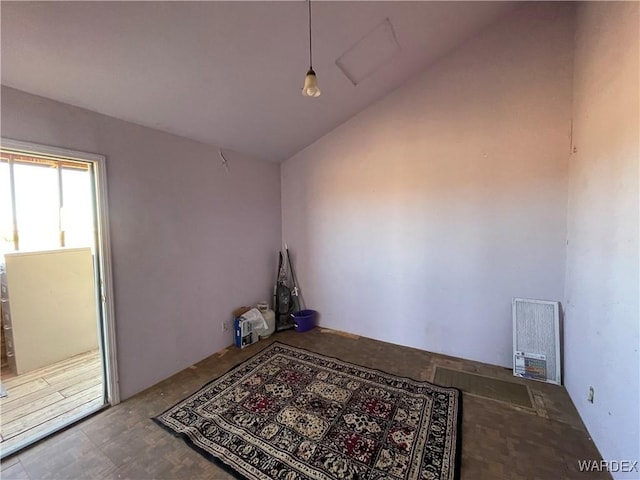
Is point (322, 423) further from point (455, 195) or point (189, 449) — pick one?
point (455, 195)

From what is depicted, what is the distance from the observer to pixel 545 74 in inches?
97.0

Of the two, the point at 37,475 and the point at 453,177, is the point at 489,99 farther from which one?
the point at 37,475

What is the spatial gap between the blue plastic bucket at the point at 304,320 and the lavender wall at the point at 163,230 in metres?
0.71

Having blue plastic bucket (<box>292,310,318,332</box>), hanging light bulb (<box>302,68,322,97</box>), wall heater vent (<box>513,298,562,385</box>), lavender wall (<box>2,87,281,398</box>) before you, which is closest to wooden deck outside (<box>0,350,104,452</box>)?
lavender wall (<box>2,87,281,398</box>)

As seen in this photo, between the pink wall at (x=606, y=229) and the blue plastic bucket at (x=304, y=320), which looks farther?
the blue plastic bucket at (x=304, y=320)

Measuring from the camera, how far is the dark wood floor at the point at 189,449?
1.61 m

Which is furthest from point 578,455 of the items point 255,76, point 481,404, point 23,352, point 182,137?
point 23,352

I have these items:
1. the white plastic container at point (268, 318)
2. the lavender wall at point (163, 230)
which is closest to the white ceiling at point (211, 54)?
the lavender wall at point (163, 230)

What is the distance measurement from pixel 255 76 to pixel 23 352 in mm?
3509

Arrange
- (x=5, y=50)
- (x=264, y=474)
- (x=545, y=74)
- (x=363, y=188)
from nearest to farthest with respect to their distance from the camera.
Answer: (x=5, y=50)
(x=264, y=474)
(x=545, y=74)
(x=363, y=188)

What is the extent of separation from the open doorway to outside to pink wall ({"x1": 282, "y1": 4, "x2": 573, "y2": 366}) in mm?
2398

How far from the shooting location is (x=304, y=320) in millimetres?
3695

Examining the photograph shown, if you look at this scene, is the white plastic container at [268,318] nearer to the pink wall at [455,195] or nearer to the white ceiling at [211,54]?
the pink wall at [455,195]

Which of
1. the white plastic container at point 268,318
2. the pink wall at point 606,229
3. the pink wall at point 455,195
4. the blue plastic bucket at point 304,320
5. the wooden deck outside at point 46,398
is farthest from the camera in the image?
the blue plastic bucket at point 304,320
